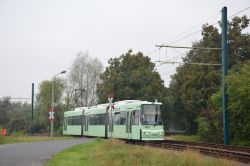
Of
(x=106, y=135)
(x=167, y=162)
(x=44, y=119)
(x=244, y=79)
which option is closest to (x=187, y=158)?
(x=167, y=162)

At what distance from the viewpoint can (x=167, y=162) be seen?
17250 mm

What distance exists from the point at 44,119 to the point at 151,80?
2024 cm


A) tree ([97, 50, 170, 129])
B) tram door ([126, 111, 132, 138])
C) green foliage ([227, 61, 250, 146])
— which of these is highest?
tree ([97, 50, 170, 129])

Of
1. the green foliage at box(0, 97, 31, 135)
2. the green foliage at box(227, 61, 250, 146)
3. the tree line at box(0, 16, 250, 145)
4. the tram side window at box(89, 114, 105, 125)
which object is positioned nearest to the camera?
the green foliage at box(227, 61, 250, 146)

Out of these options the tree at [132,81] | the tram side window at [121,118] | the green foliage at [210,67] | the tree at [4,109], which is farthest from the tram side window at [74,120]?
the tree at [4,109]

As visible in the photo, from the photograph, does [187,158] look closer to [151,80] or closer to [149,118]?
[149,118]

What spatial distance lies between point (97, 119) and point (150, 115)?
1125 cm

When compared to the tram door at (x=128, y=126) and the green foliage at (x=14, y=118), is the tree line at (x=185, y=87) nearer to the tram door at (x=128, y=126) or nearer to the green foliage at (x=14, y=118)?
the green foliage at (x=14, y=118)

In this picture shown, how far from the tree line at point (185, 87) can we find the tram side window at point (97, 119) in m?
8.96

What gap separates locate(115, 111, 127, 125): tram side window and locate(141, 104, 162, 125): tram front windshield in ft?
9.47

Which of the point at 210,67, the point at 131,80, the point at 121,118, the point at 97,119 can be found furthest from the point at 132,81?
the point at 121,118

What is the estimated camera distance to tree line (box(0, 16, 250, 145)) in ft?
114

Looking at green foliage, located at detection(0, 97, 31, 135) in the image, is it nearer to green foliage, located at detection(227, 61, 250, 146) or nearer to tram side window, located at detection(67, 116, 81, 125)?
tram side window, located at detection(67, 116, 81, 125)

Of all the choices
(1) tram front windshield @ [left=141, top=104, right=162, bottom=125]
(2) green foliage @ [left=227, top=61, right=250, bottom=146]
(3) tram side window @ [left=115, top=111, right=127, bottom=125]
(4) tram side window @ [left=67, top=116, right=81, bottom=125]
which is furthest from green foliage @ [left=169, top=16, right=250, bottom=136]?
(2) green foliage @ [left=227, top=61, right=250, bottom=146]
